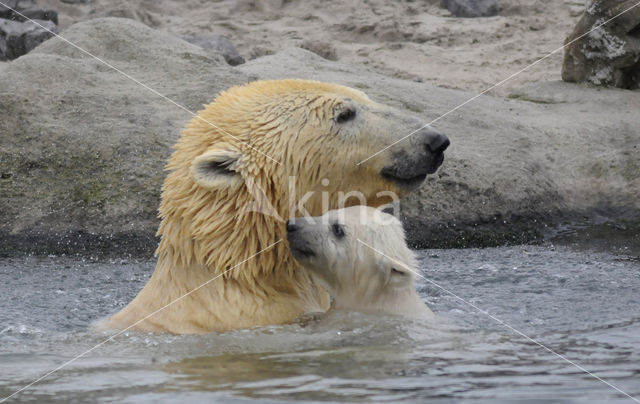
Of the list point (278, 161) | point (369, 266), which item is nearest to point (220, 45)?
point (369, 266)

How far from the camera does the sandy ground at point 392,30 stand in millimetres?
10289

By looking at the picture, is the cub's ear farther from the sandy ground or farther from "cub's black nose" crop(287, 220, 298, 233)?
the sandy ground

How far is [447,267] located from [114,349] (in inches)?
98.2

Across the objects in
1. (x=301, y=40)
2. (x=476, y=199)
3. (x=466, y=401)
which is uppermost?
(x=301, y=40)

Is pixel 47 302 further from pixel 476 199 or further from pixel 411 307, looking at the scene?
pixel 476 199

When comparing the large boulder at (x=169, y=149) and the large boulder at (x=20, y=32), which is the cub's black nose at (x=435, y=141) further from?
the large boulder at (x=20, y=32)

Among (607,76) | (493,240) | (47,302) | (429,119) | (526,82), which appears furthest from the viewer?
(526,82)

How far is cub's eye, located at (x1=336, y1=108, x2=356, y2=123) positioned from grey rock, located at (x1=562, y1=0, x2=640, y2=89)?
15.7 feet

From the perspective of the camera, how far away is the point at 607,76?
8.75 meters

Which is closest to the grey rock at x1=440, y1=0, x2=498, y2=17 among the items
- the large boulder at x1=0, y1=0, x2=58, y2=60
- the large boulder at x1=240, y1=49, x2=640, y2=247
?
the large boulder at x1=240, y1=49, x2=640, y2=247

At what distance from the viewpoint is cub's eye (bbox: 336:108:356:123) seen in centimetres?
441

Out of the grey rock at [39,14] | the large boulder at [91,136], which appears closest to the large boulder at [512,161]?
the large boulder at [91,136]

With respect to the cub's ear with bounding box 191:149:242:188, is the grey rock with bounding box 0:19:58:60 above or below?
above

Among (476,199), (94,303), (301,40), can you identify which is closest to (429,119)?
(476,199)
